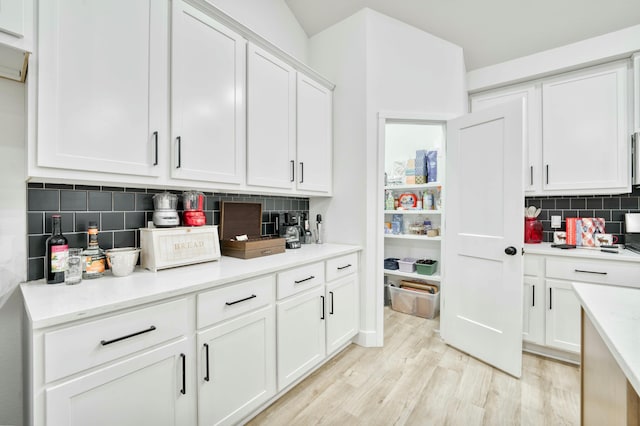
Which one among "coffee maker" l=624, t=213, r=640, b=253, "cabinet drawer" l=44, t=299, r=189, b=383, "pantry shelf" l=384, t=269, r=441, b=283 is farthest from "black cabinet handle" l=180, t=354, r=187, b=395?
"coffee maker" l=624, t=213, r=640, b=253

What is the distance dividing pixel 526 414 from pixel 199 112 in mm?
2668

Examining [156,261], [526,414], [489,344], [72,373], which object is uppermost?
[156,261]

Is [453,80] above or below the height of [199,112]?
above

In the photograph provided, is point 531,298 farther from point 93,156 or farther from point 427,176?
point 93,156

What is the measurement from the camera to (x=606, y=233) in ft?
8.36

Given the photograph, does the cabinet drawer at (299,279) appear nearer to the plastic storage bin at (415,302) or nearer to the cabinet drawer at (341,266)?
the cabinet drawer at (341,266)

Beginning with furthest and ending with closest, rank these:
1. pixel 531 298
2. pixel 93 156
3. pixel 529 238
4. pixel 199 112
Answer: pixel 529 238
pixel 531 298
pixel 199 112
pixel 93 156

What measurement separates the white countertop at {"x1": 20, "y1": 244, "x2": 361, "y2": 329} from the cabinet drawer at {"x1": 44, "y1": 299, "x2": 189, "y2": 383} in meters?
0.05

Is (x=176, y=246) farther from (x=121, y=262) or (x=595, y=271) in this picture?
(x=595, y=271)

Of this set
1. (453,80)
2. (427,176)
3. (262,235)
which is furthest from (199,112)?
(427,176)

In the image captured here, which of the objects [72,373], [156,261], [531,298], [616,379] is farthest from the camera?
[531,298]

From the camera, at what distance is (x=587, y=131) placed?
2422 millimetres

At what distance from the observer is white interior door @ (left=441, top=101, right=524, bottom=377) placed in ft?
6.70

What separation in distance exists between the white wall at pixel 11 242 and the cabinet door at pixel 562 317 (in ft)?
11.4
